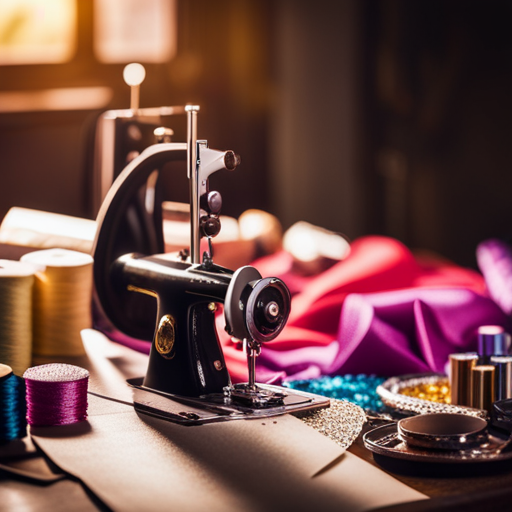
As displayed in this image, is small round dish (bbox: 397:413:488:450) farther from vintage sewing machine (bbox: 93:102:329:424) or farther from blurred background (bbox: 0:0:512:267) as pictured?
blurred background (bbox: 0:0:512:267)

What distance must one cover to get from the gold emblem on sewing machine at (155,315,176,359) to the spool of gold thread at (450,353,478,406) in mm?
379

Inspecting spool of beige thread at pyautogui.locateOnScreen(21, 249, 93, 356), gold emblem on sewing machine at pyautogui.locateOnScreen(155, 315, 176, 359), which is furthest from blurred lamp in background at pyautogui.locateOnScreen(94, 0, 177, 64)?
gold emblem on sewing machine at pyautogui.locateOnScreen(155, 315, 176, 359)

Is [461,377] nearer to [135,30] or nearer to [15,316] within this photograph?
[15,316]

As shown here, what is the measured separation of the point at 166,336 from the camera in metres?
1.10

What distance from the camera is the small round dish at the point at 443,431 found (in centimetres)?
Answer: 90

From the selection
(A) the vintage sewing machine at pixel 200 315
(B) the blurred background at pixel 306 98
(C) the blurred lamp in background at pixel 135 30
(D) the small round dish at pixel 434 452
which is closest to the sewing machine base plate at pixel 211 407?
(A) the vintage sewing machine at pixel 200 315

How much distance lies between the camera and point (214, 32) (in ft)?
15.0

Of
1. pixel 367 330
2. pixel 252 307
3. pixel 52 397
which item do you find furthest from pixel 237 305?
pixel 367 330

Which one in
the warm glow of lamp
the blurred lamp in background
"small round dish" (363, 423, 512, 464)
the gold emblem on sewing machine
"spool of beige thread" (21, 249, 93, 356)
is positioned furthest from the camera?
the blurred lamp in background

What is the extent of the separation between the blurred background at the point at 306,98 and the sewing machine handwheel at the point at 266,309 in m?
2.69

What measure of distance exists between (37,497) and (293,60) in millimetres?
4190

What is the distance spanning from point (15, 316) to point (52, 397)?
242 millimetres

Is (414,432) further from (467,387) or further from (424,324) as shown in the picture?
(424,324)

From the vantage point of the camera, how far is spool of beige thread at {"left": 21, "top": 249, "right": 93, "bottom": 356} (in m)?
1.30
